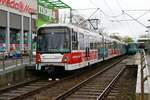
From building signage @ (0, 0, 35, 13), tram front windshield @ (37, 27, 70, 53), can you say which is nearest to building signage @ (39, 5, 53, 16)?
building signage @ (0, 0, 35, 13)

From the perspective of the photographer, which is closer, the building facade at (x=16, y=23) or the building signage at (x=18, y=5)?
the building signage at (x=18, y=5)

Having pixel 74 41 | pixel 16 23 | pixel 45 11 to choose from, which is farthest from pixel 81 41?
pixel 45 11

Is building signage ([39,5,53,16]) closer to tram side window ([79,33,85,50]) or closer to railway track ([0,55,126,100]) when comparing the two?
tram side window ([79,33,85,50])

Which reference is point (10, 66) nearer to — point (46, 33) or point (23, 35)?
point (46, 33)

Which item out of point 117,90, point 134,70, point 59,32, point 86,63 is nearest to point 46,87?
point 117,90

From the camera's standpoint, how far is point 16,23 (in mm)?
45656

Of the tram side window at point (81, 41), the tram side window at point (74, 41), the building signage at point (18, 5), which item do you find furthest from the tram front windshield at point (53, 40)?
the building signage at point (18, 5)

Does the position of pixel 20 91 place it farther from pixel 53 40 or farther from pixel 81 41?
pixel 81 41

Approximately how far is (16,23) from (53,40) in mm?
25052

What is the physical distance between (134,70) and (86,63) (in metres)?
4.28

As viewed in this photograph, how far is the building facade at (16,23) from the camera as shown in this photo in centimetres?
4262

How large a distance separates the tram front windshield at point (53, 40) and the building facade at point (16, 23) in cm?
1954

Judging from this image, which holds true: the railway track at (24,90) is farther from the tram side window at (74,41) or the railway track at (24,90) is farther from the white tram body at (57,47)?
the tram side window at (74,41)

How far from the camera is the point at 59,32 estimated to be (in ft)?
70.2
